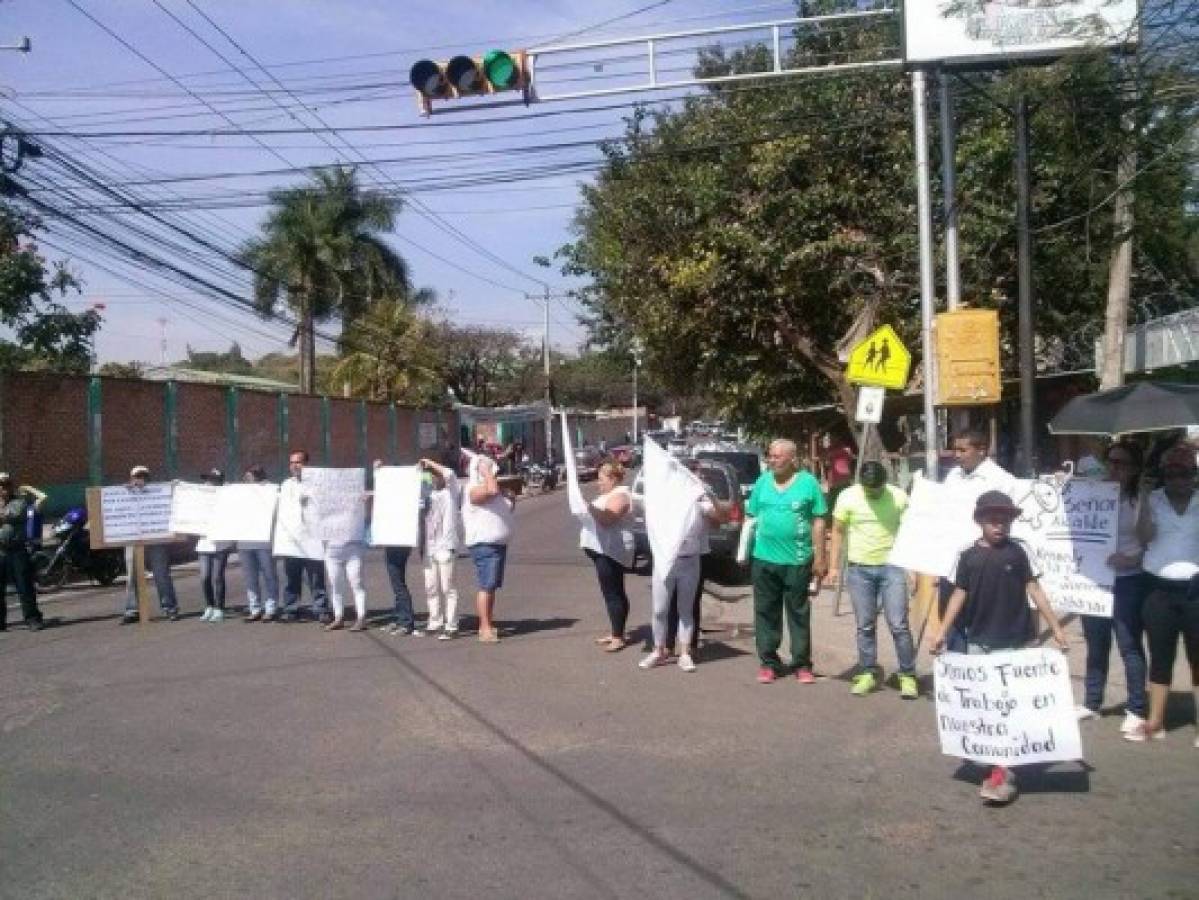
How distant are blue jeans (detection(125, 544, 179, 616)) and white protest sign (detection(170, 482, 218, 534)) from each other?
33 cm

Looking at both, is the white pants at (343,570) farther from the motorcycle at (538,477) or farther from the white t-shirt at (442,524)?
the motorcycle at (538,477)

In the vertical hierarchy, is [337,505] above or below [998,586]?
above

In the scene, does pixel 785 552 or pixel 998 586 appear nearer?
pixel 998 586

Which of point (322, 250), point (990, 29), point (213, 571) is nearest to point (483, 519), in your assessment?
point (213, 571)

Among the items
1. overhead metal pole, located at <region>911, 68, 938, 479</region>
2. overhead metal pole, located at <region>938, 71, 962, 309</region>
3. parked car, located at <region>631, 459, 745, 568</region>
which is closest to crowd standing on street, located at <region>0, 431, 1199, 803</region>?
overhead metal pole, located at <region>911, 68, 938, 479</region>

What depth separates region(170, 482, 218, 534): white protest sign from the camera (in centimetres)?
1247

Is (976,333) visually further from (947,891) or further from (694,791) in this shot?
(947,891)

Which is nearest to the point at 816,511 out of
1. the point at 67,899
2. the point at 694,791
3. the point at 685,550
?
the point at 685,550

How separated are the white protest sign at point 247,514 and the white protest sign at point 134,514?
2.90 ft

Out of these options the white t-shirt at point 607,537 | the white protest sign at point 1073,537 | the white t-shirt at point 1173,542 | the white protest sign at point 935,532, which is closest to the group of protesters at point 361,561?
the white t-shirt at point 607,537

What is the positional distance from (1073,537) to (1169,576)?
100cm

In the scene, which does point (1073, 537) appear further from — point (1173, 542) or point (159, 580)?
point (159, 580)

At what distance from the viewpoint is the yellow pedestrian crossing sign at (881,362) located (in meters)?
12.3

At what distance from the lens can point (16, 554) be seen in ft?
39.7
